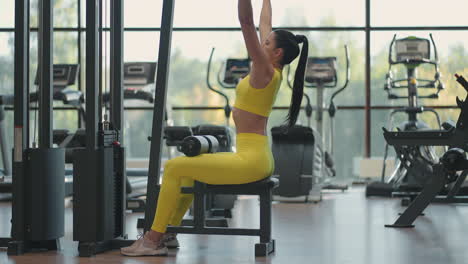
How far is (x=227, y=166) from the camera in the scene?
4047mm

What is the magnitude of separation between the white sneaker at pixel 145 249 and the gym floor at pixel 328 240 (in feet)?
0.18

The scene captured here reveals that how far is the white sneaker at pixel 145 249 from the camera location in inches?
160

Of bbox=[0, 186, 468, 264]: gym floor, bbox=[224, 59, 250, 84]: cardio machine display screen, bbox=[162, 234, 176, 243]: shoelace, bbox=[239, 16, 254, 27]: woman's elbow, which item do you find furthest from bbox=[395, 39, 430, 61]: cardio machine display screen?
bbox=[239, 16, 254, 27]: woman's elbow

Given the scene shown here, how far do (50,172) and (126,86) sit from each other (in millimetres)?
4367

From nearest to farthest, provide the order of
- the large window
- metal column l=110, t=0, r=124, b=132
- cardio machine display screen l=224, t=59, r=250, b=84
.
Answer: metal column l=110, t=0, r=124, b=132
cardio machine display screen l=224, t=59, r=250, b=84
the large window

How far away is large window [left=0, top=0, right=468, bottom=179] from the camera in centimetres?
1027

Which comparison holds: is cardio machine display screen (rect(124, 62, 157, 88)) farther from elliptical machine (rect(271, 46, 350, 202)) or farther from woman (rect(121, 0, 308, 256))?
woman (rect(121, 0, 308, 256))

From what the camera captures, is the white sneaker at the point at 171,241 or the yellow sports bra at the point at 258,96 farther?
the white sneaker at the point at 171,241

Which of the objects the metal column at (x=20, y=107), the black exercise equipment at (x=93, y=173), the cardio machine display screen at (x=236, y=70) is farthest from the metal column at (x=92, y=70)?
the cardio machine display screen at (x=236, y=70)

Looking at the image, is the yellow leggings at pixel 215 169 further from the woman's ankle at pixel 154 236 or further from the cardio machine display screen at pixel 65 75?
the cardio machine display screen at pixel 65 75

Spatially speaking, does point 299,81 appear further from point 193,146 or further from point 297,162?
point 297,162

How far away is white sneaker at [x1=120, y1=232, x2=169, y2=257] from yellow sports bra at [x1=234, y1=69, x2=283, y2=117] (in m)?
0.84

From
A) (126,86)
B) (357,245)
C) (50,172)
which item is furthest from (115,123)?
(126,86)

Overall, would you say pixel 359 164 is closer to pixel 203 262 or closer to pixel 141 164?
pixel 141 164
